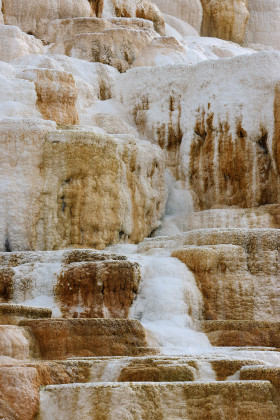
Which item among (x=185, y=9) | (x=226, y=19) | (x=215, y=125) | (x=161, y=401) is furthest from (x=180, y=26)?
(x=161, y=401)

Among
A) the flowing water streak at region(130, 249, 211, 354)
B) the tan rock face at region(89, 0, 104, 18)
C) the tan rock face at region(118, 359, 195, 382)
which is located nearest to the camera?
the tan rock face at region(118, 359, 195, 382)

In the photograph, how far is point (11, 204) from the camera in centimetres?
1777

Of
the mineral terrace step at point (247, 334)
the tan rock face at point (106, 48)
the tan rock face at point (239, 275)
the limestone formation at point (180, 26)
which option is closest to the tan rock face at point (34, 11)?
the tan rock face at point (106, 48)

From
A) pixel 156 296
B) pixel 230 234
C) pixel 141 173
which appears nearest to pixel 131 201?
pixel 141 173

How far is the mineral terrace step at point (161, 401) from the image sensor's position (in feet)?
25.1

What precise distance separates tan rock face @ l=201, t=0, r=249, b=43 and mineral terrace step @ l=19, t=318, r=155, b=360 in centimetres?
2427

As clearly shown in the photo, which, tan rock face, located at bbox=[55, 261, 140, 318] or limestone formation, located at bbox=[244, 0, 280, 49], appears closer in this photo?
tan rock face, located at bbox=[55, 261, 140, 318]

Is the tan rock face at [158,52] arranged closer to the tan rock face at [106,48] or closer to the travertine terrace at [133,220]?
the travertine terrace at [133,220]

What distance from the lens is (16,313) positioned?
446 inches

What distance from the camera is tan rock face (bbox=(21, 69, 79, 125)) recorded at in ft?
67.1

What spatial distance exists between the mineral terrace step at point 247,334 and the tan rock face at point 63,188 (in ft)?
20.9

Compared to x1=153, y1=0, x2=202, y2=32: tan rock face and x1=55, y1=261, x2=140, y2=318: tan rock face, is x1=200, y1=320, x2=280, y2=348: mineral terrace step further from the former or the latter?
x1=153, y1=0, x2=202, y2=32: tan rock face

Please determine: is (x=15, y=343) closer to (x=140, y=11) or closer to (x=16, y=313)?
(x=16, y=313)

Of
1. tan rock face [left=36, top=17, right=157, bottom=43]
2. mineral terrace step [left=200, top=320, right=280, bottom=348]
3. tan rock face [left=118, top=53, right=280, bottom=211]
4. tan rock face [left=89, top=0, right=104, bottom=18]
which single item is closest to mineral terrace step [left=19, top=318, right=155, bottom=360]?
mineral terrace step [left=200, top=320, right=280, bottom=348]
